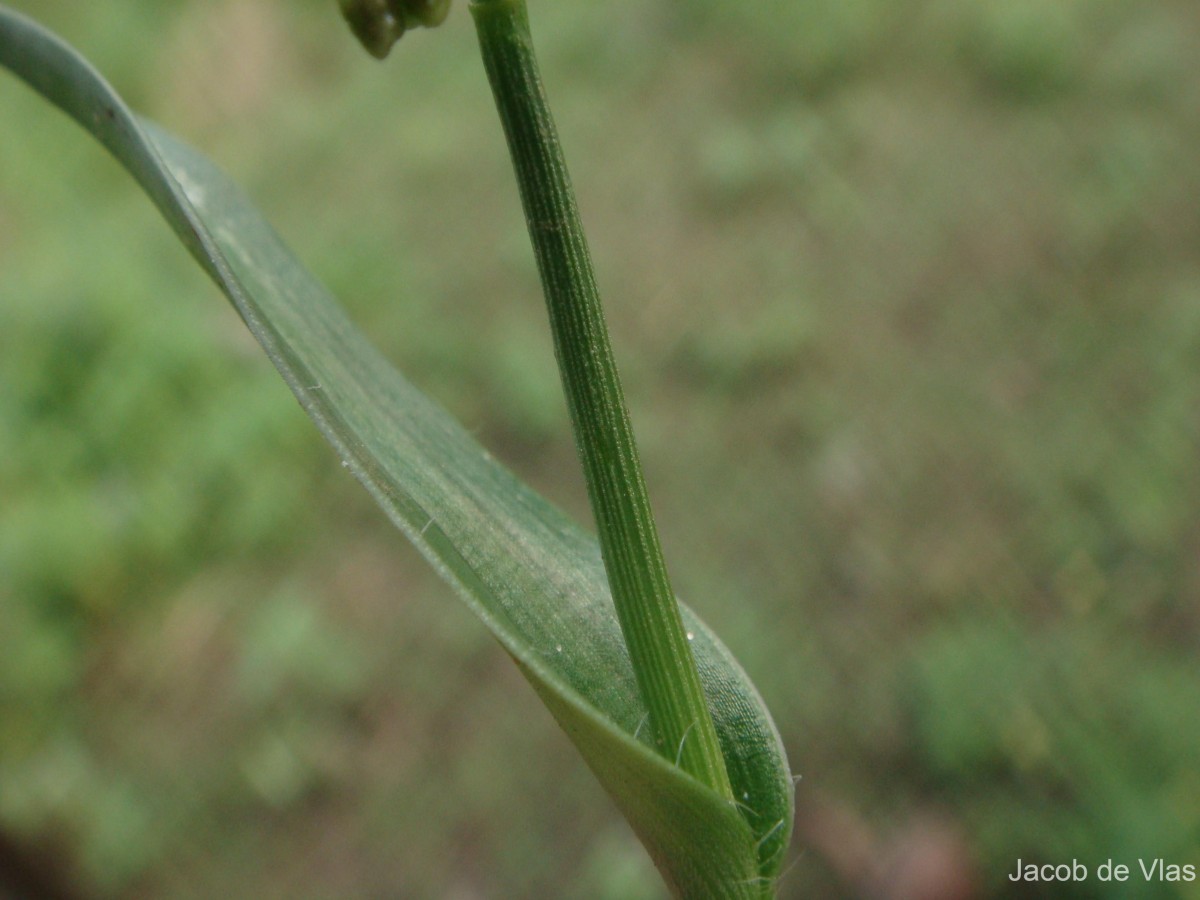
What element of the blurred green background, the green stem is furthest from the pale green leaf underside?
the blurred green background

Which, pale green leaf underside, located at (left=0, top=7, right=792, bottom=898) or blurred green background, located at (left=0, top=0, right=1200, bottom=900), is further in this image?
blurred green background, located at (left=0, top=0, right=1200, bottom=900)

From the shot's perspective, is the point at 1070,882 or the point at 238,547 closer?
the point at 1070,882

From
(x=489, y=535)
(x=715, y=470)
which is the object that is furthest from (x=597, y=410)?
(x=715, y=470)

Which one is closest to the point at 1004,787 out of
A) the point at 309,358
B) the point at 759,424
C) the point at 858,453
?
the point at 858,453

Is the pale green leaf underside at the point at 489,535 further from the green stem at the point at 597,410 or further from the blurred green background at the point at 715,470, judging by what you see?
the blurred green background at the point at 715,470

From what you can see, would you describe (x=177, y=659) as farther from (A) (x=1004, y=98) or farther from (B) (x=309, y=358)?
(A) (x=1004, y=98)

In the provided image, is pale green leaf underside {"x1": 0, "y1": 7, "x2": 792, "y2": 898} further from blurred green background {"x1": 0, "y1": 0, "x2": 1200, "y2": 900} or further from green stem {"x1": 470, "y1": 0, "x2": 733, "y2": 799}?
blurred green background {"x1": 0, "y1": 0, "x2": 1200, "y2": 900}

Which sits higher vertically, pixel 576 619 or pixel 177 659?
pixel 576 619
